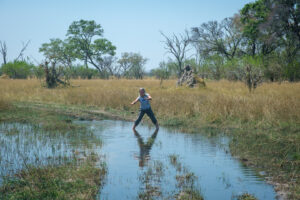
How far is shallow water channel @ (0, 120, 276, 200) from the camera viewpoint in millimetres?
6011

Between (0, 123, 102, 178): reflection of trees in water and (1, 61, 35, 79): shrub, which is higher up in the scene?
(1, 61, 35, 79): shrub

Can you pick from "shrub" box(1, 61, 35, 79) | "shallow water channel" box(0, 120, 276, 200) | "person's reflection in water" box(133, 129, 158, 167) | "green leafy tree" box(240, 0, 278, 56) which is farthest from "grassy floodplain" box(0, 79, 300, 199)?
"shrub" box(1, 61, 35, 79)

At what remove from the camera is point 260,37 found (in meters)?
35.9

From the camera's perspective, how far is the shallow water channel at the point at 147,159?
237 inches

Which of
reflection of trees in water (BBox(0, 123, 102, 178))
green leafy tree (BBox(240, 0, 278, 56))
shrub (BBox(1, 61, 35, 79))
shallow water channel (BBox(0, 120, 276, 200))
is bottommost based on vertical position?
shallow water channel (BBox(0, 120, 276, 200))

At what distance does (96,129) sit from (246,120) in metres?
5.35

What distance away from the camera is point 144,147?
9.39m

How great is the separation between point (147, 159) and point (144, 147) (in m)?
1.37

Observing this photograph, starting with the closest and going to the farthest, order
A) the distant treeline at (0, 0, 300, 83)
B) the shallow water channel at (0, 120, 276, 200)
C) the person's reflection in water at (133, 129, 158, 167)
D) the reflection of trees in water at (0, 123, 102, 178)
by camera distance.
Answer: the shallow water channel at (0, 120, 276, 200) < the reflection of trees in water at (0, 123, 102, 178) < the person's reflection in water at (133, 129, 158, 167) < the distant treeline at (0, 0, 300, 83)

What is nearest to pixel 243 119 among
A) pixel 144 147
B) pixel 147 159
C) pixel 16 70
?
pixel 144 147

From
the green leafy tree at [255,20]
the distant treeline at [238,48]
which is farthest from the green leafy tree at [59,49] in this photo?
the green leafy tree at [255,20]

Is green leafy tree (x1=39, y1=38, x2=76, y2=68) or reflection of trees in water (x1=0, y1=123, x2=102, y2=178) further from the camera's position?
green leafy tree (x1=39, y1=38, x2=76, y2=68)

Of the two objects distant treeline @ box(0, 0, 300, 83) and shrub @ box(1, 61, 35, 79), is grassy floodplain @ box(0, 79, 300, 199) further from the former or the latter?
shrub @ box(1, 61, 35, 79)

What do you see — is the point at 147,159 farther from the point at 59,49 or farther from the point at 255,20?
the point at 59,49
